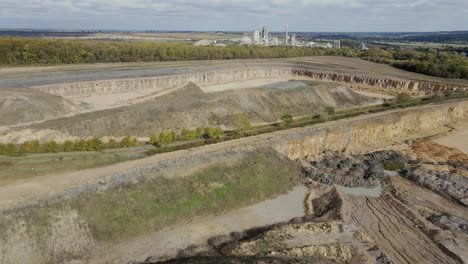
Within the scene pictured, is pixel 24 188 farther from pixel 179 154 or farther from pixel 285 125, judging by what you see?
pixel 285 125

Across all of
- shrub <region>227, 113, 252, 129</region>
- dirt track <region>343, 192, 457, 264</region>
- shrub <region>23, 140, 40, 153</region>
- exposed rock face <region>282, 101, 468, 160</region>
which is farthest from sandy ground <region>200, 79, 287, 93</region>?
dirt track <region>343, 192, 457, 264</region>

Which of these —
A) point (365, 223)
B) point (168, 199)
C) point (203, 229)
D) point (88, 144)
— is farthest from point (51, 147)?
point (365, 223)

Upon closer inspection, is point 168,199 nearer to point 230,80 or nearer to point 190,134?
point 190,134

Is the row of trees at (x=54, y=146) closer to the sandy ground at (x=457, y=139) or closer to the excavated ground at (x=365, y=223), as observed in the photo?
the excavated ground at (x=365, y=223)

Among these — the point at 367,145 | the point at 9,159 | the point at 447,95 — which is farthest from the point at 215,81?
the point at 9,159

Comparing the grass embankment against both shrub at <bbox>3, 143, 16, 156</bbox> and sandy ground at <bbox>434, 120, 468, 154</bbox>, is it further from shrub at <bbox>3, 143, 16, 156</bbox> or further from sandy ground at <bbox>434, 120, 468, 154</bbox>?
sandy ground at <bbox>434, 120, 468, 154</bbox>

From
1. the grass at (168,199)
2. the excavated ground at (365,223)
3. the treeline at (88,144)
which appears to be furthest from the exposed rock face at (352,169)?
the treeline at (88,144)
